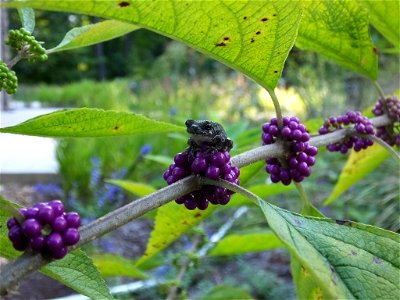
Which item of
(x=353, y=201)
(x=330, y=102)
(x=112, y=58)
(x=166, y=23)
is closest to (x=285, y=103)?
(x=330, y=102)

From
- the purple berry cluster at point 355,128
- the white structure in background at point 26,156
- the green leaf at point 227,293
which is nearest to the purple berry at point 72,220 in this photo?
the purple berry cluster at point 355,128

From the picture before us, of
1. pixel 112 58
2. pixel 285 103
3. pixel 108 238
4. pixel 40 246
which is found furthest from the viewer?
pixel 112 58

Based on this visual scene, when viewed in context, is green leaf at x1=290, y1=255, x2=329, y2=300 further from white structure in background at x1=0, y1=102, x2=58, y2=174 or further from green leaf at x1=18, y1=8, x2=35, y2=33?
white structure in background at x1=0, y1=102, x2=58, y2=174

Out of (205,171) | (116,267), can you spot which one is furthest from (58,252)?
(116,267)

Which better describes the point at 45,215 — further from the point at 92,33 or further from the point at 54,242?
the point at 92,33

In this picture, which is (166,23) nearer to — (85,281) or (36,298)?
(85,281)

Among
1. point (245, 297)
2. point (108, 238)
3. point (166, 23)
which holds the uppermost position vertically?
point (166, 23)

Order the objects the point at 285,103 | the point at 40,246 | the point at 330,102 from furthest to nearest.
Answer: the point at 285,103 < the point at 330,102 < the point at 40,246

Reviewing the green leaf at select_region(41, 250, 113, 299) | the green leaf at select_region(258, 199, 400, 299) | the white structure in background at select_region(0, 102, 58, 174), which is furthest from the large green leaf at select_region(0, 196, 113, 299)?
the white structure in background at select_region(0, 102, 58, 174)

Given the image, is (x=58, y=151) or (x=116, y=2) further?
(x=58, y=151)
